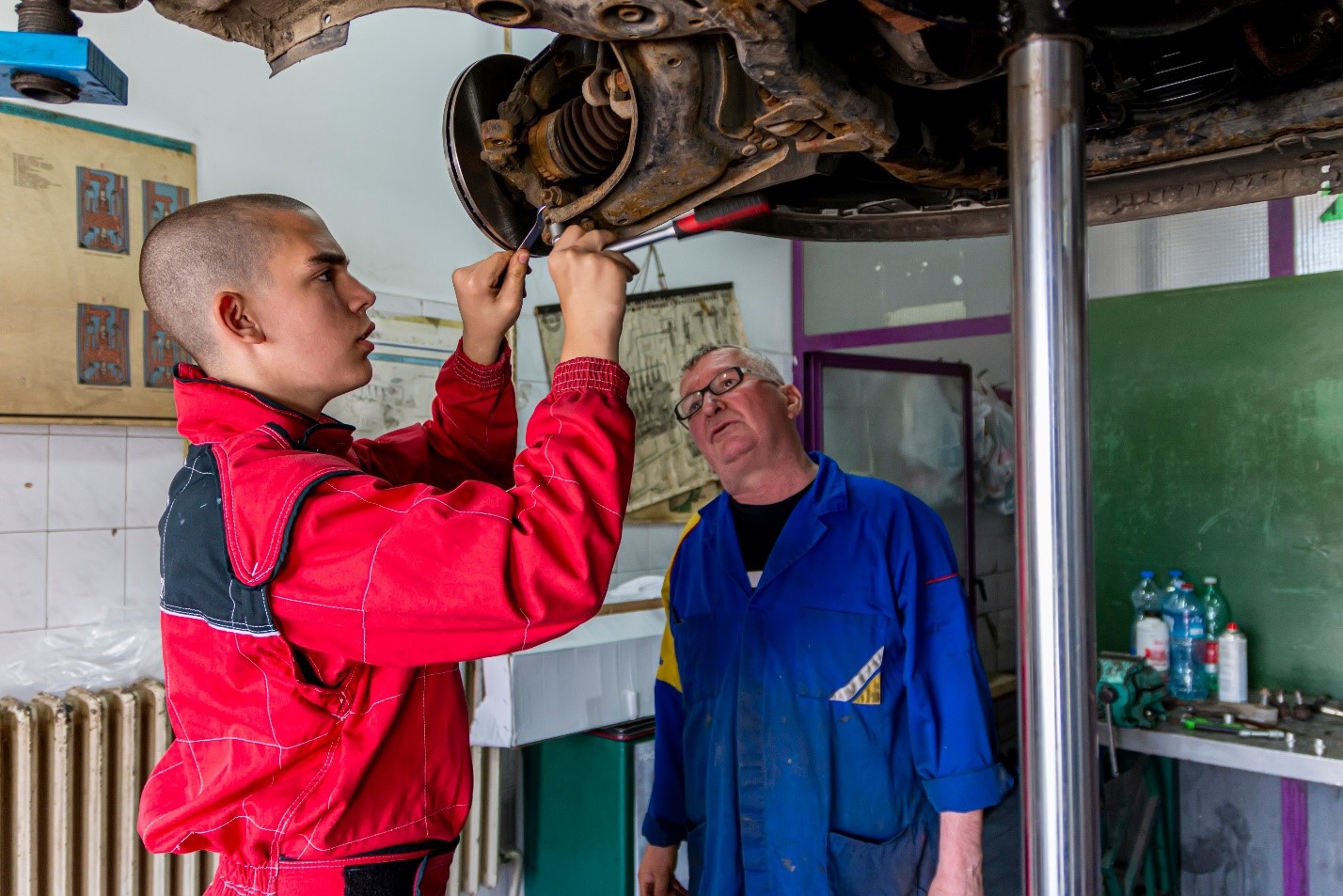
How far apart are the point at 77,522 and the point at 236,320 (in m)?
1.61

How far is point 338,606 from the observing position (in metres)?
0.83

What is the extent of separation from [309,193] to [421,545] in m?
2.20

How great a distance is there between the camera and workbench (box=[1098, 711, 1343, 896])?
245 cm

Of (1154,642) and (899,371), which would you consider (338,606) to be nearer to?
(1154,642)

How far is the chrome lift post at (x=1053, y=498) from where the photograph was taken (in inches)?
26.7

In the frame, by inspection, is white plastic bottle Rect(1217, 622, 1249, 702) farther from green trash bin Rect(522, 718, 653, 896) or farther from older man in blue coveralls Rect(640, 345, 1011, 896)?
green trash bin Rect(522, 718, 653, 896)

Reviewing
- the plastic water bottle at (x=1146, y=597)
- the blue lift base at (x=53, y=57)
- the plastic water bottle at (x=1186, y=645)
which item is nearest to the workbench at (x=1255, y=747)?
the plastic water bottle at (x=1186, y=645)

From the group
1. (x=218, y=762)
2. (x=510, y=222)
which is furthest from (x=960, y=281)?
(x=218, y=762)

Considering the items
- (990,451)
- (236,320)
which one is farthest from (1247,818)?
(236,320)

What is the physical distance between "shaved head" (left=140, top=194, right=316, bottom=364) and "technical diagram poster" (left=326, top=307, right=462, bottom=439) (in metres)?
1.66

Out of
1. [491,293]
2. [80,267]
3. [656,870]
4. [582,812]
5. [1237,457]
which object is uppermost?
[80,267]

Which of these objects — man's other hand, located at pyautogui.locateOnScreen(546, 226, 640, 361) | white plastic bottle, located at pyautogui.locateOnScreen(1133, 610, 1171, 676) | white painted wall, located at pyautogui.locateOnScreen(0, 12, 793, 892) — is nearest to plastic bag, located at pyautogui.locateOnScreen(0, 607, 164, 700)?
white painted wall, located at pyautogui.locateOnScreen(0, 12, 793, 892)

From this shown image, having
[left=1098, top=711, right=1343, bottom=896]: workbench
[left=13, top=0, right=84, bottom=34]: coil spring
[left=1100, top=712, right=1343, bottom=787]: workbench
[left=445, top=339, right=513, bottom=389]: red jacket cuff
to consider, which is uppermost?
[left=13, top=0, right=84, bottom=34]: coil spring

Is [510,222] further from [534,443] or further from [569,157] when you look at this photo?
[534,443]
